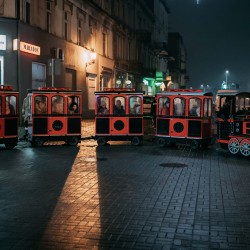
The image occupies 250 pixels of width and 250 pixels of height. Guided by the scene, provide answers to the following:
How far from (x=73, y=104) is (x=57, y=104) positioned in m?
0.69

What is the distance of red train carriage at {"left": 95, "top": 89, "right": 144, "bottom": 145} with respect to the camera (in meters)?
17.7

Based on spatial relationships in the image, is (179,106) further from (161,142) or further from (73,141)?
(73,141)

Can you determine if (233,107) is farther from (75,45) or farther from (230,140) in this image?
(75,45)

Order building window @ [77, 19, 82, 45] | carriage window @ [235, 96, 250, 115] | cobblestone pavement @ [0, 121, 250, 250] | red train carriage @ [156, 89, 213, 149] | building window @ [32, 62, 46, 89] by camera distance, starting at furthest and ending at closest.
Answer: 1. building window @ [77, 19, 82, 45]
2. building window @ [32, 62, 46, 89]
3. red train carriage @ [156, 89, 213, 149]
4. carriage window @ [235, 96, 250, 115]
5. cobblestone pavement @ [0, 121, 250, 250]

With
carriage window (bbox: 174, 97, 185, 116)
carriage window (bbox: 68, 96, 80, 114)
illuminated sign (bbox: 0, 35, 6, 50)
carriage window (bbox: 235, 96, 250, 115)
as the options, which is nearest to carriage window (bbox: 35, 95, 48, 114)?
carriage window (bbox: 68, 96, 80, 114)

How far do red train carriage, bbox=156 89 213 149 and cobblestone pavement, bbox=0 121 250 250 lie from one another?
272 cm

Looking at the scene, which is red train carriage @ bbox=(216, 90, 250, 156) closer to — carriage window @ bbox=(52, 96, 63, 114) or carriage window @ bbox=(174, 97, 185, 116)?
carriage window @ bbox=(174, 97, 185, 116)

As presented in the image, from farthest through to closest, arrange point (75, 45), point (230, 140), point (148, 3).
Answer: point (148, 3), point (75, 45), point (230, 140)

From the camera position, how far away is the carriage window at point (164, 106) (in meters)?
17.1

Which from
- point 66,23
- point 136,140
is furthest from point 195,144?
point 66,23

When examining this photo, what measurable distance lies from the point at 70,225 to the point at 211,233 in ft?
6.80

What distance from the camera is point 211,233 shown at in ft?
19.7

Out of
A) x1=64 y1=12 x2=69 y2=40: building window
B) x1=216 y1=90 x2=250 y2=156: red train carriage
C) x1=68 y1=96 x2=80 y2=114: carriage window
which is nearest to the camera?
x1=216 y1=90 x2=250 y2=156: red train carriage

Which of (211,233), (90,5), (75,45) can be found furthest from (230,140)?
(90,5)
